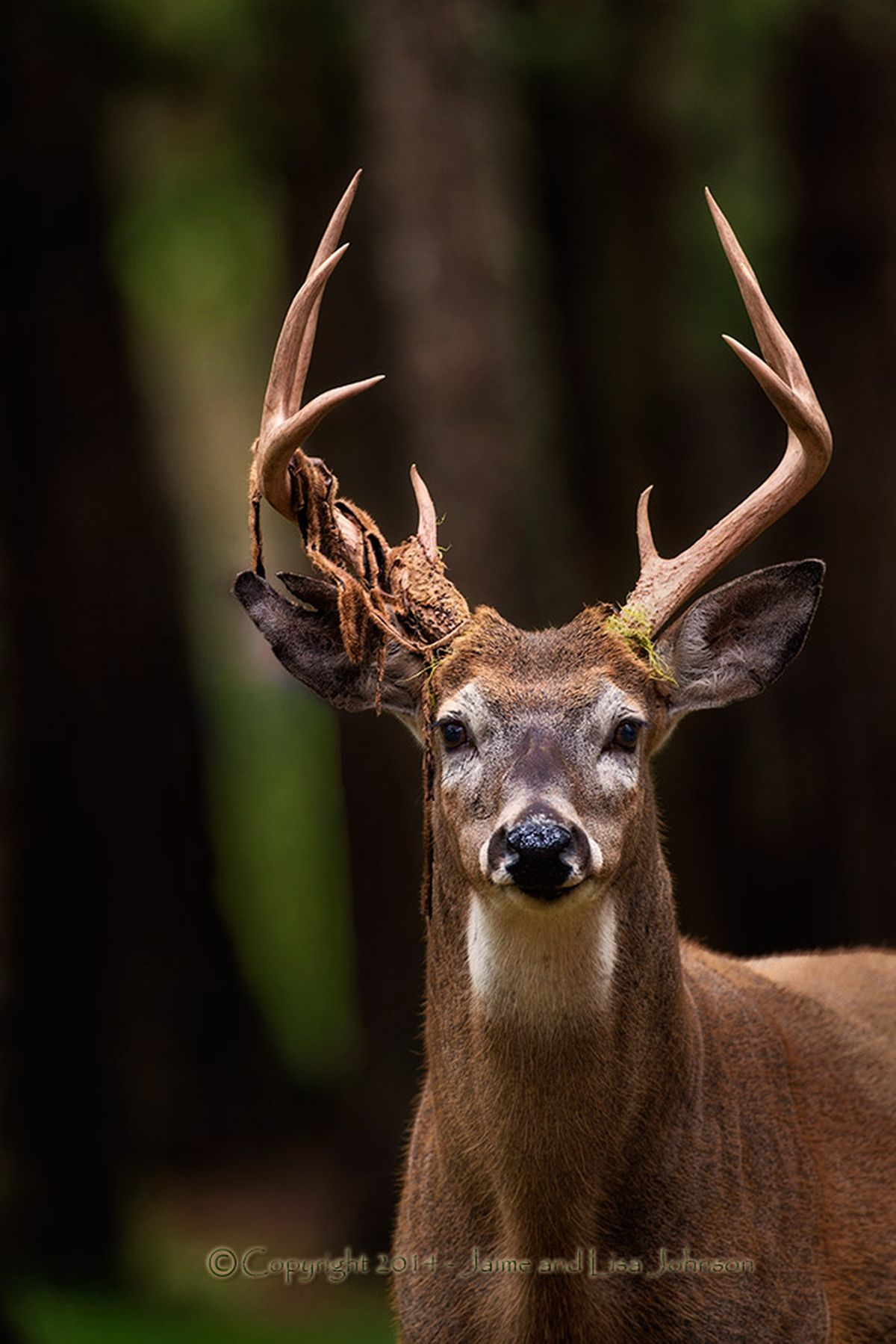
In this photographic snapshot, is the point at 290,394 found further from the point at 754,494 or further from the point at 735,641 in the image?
the point at 735,641

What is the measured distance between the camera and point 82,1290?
1213 centimetres

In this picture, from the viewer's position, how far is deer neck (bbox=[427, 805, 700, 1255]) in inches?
214

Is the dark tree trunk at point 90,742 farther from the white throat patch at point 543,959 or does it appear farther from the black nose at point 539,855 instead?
the black nose at point 539,855

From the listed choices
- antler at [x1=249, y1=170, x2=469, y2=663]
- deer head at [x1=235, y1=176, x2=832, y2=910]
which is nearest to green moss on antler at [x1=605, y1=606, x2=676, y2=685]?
deer head at [x1=235, y1=176, x2=832, y2=910]

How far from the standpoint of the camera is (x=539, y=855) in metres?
5.01

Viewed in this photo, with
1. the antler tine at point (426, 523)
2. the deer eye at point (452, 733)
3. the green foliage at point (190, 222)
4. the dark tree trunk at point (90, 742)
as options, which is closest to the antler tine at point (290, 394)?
the antler tine at point (426, 523)

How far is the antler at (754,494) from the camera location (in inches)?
227

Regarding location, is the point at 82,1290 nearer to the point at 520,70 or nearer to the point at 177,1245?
the point at 177,1245

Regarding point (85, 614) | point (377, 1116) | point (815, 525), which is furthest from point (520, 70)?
point (377, 1116)

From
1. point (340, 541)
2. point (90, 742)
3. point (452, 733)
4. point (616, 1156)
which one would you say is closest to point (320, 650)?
point (340, 541)

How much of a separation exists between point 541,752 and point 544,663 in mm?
389

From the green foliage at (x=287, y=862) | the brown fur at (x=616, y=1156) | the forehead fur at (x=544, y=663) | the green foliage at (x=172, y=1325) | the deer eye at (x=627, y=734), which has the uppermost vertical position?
the forehead fur at (x=544, y=663)

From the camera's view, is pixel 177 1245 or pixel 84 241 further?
pixel 84 241

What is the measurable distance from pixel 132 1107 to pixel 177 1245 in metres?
1.08
